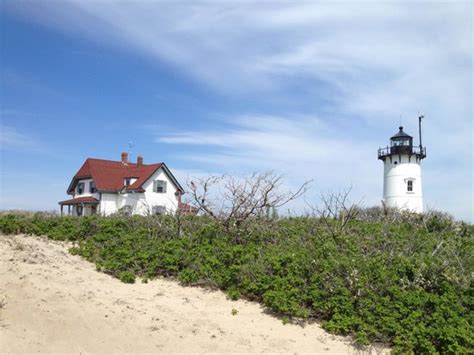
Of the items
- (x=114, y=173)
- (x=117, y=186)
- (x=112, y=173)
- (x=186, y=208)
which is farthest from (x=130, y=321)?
(x=114, y=173)

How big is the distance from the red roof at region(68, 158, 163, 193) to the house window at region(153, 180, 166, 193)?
951 millimetres

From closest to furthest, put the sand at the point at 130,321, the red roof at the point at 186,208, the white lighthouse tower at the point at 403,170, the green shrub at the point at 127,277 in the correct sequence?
the sand at the point at 130,321, the green shrub at the point at 127,277, the red roof at the point at 186,208, the white lighthouse tower at the point at 403,170

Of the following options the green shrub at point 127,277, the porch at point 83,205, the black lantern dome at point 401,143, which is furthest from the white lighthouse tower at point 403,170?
the green shrub at point 127,277

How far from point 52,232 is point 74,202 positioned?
77.2ft

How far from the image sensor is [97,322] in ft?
17.5

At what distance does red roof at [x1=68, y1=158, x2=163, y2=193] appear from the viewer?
30609mm

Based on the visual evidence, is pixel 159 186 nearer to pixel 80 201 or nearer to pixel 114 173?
pixel 114 173

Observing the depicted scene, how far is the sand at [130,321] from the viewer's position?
4.94m

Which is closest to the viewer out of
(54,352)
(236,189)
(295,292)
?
(54,352)

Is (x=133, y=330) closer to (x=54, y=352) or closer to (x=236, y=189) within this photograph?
(x=54, y=352)

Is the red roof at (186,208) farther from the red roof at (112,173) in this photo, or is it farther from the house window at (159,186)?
the house window at (159,186)

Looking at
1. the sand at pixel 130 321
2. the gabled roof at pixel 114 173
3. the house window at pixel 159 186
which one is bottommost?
the sand at pixel 130 321

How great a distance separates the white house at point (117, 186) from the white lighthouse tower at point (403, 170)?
606 inches

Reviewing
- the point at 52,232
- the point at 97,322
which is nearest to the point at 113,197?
the point at 52,232
